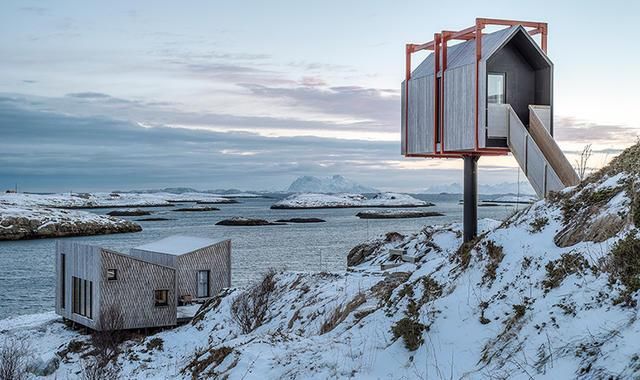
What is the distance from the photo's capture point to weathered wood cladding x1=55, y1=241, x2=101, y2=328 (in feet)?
104

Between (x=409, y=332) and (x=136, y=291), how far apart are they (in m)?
24.9

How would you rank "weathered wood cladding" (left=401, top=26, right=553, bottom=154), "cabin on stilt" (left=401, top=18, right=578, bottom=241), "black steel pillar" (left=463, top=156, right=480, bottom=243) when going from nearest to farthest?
"cabin on stilt" (left=401, top=18, right=578, bottom=241), "weathered wood cladding" (left=401, top=26, right=553, bottom=154), "black steel pillar" (left=463, top=156, right=480, bottom=243)

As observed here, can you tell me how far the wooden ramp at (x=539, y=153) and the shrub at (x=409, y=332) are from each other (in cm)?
854

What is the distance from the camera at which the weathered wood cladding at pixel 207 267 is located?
3578 cm

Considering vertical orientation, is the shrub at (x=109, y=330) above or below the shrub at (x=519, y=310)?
below

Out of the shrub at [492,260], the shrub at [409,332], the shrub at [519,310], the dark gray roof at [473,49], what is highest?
the dark gray roof at [473,49]

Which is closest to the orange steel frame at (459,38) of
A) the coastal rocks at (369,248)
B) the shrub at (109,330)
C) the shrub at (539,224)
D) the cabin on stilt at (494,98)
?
the cabin on stilt at (494,98)

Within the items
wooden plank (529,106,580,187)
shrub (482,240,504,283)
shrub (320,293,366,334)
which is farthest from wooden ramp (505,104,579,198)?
shrub (482,240,504,283)

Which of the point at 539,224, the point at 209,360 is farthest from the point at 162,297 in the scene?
the point at 539,224

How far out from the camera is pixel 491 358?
8.28 m

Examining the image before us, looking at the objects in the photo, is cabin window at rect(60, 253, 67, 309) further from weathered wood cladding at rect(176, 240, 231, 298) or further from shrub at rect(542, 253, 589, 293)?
shrub at rect(542, 253, 589, 293)

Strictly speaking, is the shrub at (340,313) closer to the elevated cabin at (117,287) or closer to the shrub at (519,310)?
the shrub at (519,310)

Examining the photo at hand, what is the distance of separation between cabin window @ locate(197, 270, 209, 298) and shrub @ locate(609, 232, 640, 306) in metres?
29.8

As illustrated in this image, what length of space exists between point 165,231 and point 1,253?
36317mm
